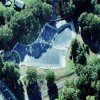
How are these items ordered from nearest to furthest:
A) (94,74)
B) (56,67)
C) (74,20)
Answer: (94,74) → (56,67) → (74,20)

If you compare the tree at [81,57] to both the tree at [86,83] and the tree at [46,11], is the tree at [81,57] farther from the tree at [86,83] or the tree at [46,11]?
Result: the tree at [46,11]

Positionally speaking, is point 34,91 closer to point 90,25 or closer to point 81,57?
point 81,57

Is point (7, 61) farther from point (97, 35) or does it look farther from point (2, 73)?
point (97, 35)

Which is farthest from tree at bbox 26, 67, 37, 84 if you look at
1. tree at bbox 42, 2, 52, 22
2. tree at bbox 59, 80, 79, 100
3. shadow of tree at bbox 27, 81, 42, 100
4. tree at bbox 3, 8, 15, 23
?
tree at bbox 42, 2, 52, 22

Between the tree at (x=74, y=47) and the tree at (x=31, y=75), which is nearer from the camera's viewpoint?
the tree at (x=31, y=75)

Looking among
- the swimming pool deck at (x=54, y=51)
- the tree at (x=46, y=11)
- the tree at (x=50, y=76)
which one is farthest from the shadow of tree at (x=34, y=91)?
the tree at (x=46, y=11)

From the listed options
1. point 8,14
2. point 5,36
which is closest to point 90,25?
point 8,14

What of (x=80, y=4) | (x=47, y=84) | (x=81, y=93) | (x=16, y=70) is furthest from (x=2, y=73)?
(x=80, y=4)
